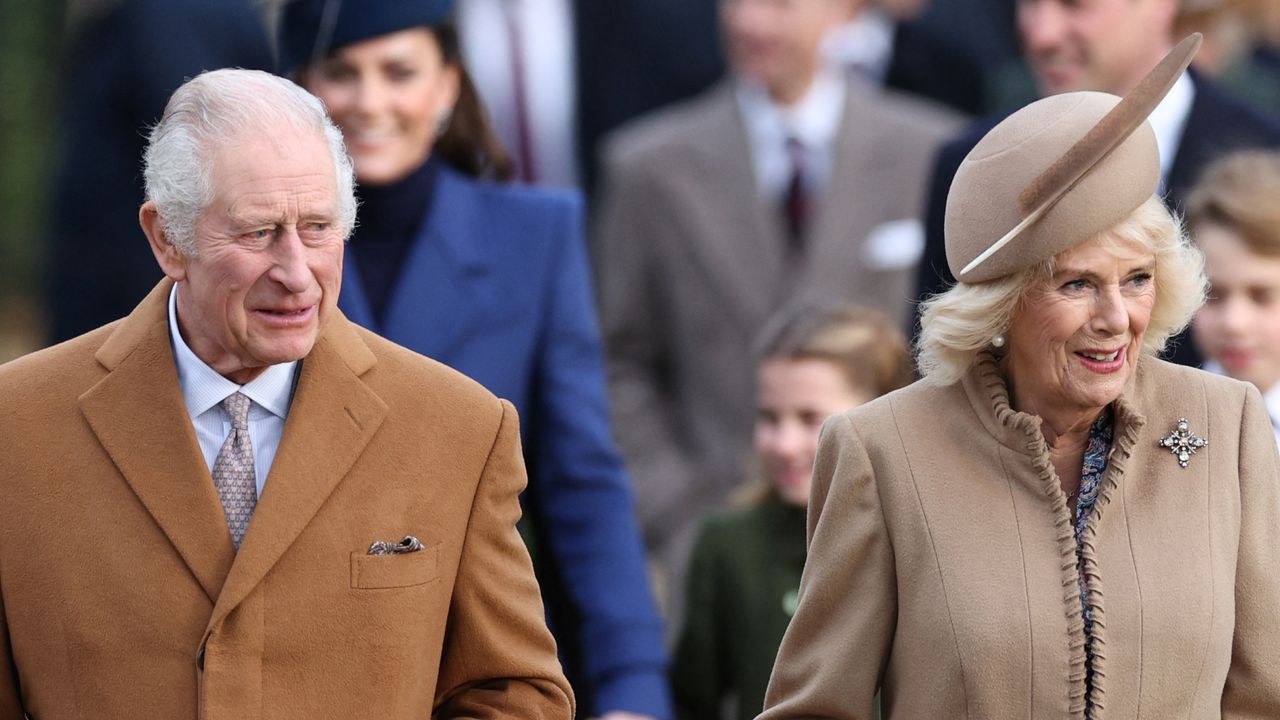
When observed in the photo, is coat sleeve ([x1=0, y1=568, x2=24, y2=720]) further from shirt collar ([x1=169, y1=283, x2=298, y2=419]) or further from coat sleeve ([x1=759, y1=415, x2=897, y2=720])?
coat sleeve ([x1=759, y1=415, x2=897, y2=720])

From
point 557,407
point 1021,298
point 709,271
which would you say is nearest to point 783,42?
point 709,271

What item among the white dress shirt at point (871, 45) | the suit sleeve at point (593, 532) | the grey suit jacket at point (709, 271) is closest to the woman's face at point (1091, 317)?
the suit sleeve at point (593, 532)

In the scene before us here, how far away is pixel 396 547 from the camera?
394 centimetres

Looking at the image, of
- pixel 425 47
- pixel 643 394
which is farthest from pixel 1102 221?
pixel 643 394

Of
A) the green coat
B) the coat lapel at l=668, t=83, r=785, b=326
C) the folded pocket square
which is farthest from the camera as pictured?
the coat lapel at l=668, t=83, r=785, b=326

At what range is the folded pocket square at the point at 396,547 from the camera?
3.93 m

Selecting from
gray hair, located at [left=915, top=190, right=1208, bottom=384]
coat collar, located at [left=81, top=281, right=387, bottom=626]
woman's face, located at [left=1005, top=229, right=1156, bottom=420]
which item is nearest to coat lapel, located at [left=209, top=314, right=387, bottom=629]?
coat collar, located at [left=81, top=281, right=387, bottom=626]

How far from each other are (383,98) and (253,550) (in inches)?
74.7

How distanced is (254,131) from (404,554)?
0.70 m

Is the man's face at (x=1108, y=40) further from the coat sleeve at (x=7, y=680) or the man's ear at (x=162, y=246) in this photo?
the coat sleeve at (x=7, y=680)

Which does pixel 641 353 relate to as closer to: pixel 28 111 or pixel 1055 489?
pixel 1055 489

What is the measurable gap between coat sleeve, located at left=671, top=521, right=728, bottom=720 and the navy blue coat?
0.59 meters

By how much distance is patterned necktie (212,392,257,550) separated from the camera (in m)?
3.94

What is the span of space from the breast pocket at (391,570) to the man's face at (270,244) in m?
0.34
